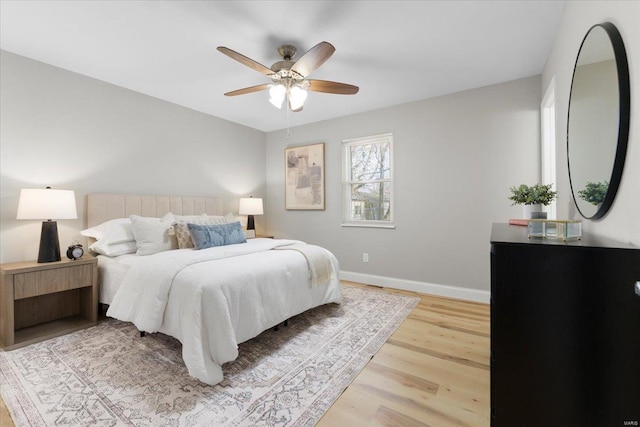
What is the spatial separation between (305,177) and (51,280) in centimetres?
323

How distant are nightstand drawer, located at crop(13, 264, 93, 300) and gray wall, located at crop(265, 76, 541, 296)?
298 cm

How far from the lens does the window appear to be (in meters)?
3.94

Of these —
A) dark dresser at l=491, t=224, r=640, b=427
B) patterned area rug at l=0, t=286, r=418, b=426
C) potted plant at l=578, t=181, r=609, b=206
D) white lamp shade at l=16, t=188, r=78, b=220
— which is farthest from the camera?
white lamp shade at l=16, t=188, r=78, b=220

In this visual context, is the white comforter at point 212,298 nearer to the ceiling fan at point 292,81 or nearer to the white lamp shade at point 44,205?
the white lamp shade at point 44,205

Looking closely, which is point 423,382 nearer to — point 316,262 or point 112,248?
point 316,262

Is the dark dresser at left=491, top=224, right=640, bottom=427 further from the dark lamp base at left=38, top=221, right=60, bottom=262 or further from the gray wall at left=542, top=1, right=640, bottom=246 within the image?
the dark lamp base at left=38, top=221, right=60, bottom=262

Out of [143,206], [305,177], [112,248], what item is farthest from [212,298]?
[305,177]

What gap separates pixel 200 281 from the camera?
181 cm

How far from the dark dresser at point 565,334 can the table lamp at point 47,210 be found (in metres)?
3.21

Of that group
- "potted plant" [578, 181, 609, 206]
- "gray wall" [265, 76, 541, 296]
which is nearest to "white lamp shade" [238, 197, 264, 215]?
"gray wall" [265, 76, 541, 296]

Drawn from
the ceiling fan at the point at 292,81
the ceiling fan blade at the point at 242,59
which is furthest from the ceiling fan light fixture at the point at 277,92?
the ceiling fan blade at the point at 242,59

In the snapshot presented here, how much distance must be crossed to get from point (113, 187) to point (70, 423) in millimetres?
2442

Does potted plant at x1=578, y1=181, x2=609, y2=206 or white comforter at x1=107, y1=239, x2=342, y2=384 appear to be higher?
potted plant at x1=578, y1=181, x2=609, y2=206

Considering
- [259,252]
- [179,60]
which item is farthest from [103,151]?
[259,252]
